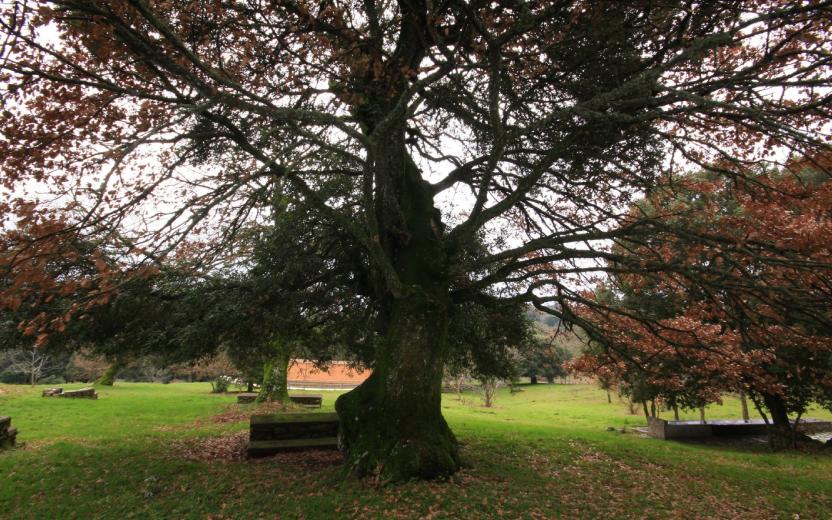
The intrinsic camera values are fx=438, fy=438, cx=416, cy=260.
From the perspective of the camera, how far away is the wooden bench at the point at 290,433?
9477mm

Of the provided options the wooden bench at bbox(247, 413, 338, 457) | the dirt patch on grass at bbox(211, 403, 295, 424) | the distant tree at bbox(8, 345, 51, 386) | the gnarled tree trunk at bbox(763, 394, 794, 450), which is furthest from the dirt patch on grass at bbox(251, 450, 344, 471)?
the distant tree at bbox(8, 345, 51, 386)

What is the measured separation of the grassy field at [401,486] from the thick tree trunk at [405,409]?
34 centimetres

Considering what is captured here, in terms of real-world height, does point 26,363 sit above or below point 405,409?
below

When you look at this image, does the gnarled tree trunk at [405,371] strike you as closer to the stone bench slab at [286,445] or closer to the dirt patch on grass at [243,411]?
the stone bench slab at [286,445]

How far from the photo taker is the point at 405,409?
271 inches

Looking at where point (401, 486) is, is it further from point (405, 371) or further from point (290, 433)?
point (290, 433)

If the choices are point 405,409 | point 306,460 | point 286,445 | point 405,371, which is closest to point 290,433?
point 286,445

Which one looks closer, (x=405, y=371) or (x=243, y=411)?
(x=405, y=371)

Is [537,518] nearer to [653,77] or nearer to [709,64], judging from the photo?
[653,77]

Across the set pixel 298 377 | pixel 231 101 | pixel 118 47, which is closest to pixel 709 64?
pixel 231 101

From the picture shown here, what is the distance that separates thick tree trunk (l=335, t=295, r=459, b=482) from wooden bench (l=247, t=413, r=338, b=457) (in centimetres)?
245

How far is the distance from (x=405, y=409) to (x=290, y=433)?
165 inches

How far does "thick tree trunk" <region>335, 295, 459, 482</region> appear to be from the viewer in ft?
21.6

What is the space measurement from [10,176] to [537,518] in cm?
818
